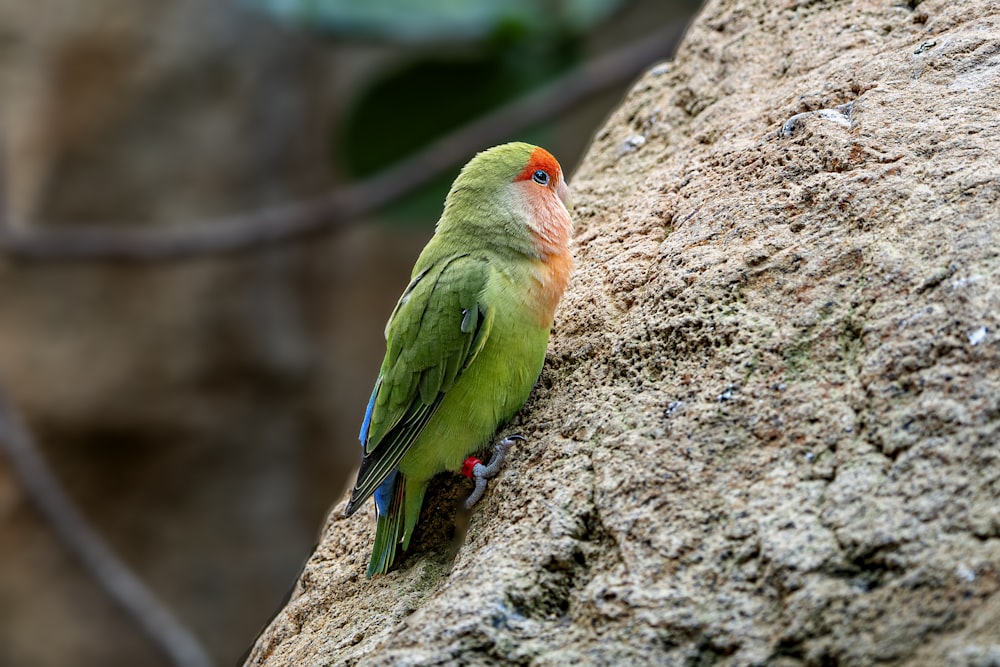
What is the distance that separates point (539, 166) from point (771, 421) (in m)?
1.27

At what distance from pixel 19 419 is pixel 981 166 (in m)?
6.85

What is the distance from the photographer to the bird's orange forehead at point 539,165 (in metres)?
3.09

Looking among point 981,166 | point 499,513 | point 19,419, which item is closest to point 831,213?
point 981,166

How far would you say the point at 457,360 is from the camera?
9.12ft

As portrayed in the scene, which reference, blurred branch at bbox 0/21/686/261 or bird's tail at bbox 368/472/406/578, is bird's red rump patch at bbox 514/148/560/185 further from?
blurred branch at bbox 0/21/686/261

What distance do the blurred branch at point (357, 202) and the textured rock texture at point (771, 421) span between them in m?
3.07

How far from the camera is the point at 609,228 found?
3123 mm

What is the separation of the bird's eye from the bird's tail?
100 cm

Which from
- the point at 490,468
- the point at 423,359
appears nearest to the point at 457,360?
the point at 423,359

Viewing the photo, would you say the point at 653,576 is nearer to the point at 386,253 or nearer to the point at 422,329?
the point at 422,329

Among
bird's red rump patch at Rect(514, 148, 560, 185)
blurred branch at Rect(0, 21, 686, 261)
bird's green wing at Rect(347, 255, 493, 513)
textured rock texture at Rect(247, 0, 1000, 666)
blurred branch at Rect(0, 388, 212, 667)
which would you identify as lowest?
textured rock texture at Rect(247, 0, 1000, 666)

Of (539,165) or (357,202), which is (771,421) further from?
(357,202)

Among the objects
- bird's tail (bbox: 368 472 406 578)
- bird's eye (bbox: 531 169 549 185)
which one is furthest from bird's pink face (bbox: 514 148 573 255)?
bird's tail (bbox: 368 472 406 578)

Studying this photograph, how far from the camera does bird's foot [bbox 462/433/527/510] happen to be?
2.63m
